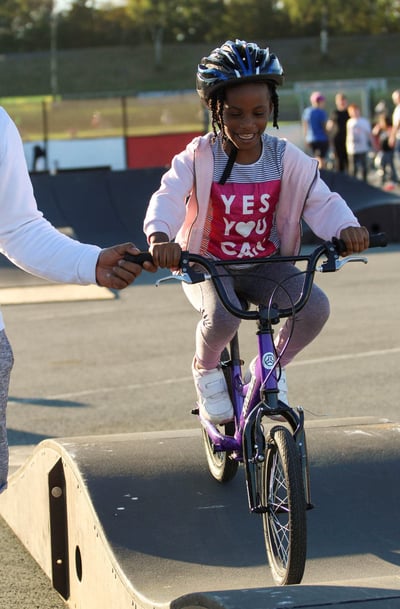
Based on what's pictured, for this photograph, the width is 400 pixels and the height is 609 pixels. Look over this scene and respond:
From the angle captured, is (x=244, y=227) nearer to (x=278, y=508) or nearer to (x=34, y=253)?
(x=278, y=508)

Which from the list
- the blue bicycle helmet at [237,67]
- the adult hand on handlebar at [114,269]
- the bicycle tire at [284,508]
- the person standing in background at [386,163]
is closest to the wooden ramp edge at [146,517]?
the bicycle tire at [284,508]

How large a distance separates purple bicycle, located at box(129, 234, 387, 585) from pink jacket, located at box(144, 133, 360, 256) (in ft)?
1.28

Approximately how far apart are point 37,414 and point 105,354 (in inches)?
89.3

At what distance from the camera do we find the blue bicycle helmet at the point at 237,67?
481 cm

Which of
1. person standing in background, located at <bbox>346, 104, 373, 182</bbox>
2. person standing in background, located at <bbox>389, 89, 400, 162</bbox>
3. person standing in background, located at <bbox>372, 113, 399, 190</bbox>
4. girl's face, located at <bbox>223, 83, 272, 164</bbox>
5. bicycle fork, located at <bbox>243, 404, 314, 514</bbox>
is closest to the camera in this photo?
bicycle fork, located at <bbox>243, 404, 314, 514</bbox>

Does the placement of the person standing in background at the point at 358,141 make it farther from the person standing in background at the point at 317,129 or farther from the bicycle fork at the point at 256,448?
the bicycle fork at the point at 256,448

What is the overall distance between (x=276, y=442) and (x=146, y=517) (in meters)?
1.02

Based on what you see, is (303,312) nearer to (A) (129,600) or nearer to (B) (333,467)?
(B) (333,467)

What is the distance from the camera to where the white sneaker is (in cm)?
541

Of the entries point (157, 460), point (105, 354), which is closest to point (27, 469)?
point (157, 460)

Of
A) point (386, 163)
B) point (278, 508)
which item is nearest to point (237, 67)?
point (278, 508)

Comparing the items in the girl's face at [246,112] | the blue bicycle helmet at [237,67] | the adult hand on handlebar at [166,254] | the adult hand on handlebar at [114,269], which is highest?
the blue bicycle helmet at [237,67]

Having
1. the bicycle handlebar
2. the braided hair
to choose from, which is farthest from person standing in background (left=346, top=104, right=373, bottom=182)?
the bicycle handlebar

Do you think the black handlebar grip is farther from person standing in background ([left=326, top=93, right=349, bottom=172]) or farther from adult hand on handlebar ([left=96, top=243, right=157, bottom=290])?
person standing in background ([left=326, top=93, right=349, bottom=172])
